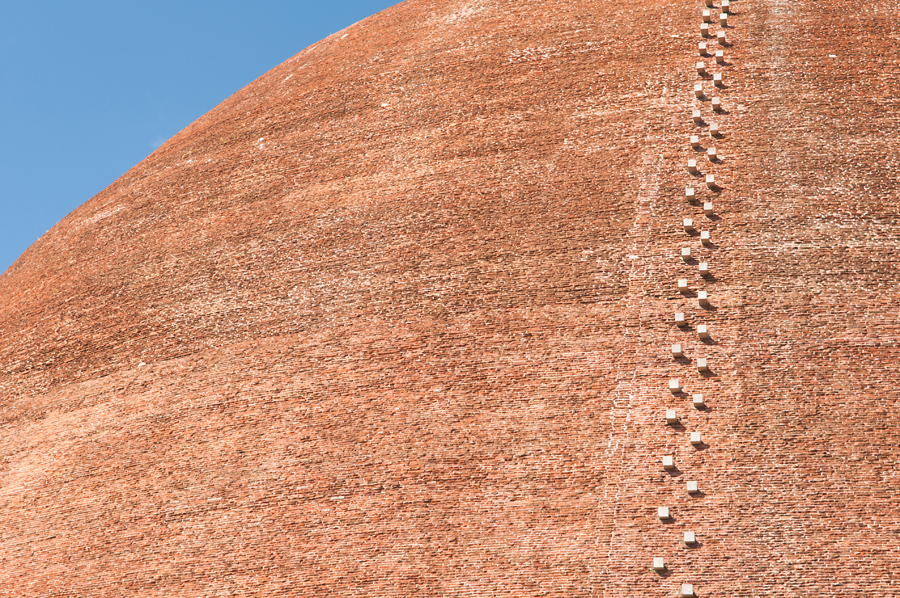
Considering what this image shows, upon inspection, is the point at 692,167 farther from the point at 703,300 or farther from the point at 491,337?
the point at 491,337

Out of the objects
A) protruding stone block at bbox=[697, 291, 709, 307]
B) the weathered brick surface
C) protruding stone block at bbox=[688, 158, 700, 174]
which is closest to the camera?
the weathered brick surface

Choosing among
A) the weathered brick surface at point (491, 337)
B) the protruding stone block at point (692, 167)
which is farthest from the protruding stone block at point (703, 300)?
the protruding stone block at point (692, 167)

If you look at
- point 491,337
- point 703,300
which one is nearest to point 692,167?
point 703,300

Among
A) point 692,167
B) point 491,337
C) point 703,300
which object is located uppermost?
point 692,167

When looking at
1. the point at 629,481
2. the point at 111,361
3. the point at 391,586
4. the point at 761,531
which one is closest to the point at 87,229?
the point at 111,361

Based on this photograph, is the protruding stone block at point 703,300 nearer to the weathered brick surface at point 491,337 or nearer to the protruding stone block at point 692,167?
the weathered brick surface at point 491,337

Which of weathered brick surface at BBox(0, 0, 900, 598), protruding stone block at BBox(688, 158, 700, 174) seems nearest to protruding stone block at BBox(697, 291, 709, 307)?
weathered brick surface at BBox(0, 0, 900, 598)

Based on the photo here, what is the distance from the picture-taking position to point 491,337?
12.9 metres

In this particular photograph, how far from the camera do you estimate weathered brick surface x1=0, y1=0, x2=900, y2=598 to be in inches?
448

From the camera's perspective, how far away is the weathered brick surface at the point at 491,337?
1139 cm

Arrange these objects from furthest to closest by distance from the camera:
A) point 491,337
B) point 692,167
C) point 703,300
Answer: point 692,167
point 491,337
point 703,300

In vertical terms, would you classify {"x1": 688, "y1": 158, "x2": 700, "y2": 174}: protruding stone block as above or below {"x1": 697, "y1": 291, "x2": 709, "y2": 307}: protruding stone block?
above

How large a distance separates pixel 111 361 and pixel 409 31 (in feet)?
24.1

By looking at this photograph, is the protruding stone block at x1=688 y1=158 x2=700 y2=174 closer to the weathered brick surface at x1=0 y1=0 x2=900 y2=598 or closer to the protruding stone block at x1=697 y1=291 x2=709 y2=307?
the weathered brick surface at x1=0 y1=0 x2=900 y2=598
